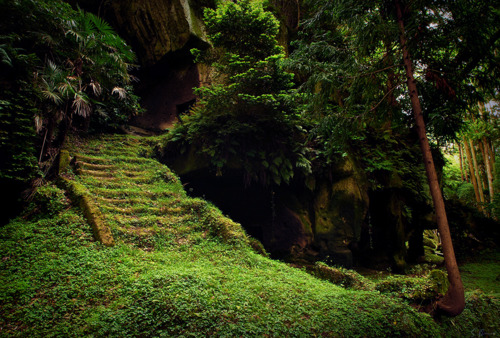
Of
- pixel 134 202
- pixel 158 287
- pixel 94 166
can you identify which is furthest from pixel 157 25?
pixel 158 287

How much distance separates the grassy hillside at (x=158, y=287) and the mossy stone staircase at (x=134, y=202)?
0.04 meters

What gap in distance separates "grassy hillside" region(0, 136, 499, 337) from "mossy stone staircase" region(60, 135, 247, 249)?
37mm

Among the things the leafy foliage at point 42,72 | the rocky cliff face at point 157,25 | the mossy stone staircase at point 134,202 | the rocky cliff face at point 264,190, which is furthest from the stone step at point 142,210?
the rocky cliff face at point 157,25

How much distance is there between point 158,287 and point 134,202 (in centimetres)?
356

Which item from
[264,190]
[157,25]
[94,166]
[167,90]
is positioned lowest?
[264,190]

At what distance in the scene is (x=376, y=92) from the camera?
565cm

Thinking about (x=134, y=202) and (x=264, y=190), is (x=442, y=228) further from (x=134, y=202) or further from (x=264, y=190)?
(x=134, y=202)

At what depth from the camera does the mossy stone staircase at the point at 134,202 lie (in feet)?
17.4

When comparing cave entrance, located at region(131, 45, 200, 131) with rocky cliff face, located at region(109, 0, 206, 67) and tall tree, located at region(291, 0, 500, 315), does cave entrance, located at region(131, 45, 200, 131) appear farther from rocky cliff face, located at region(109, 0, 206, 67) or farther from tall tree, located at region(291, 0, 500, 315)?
tall tree, located at region(291, 0, 500, 315)

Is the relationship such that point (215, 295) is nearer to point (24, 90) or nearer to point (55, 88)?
point (24, 90)

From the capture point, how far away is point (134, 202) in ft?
21.1

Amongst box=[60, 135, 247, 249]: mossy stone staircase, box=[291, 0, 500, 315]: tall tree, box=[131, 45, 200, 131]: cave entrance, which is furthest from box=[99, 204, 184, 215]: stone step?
box=[131, 45, 200, 131]: cave entrance

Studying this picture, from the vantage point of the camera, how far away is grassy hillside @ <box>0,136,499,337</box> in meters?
3.01

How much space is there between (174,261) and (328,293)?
3.13 metres
